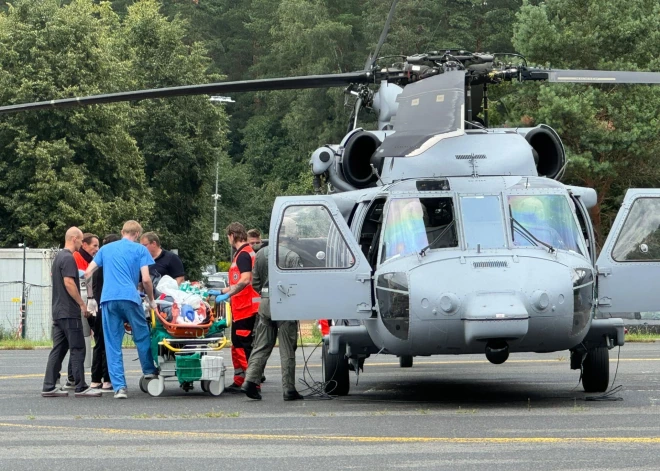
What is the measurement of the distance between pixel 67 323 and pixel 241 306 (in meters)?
2.02

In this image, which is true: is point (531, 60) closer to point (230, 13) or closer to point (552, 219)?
point (552, 219)

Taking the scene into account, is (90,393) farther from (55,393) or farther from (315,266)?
(315,266)

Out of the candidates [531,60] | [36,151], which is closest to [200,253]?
[36,151]

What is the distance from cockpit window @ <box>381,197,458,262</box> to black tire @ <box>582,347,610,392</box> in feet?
7.36

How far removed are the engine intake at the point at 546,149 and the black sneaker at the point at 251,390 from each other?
4.08 meters

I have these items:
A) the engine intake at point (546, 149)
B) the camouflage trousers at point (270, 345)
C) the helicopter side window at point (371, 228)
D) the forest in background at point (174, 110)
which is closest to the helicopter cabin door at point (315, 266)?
the helicopter side window at point (371, 228)

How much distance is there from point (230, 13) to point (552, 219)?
99.0 metres

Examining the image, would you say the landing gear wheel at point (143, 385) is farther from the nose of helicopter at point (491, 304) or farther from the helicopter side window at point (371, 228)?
the nose of helicopter at point (491, 304)

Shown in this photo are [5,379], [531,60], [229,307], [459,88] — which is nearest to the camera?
[459,88]

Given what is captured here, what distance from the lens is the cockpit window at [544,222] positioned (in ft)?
45.3

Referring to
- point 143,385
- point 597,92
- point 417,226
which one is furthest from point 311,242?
point 597,92

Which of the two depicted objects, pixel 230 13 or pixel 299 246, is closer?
pixel 299 246

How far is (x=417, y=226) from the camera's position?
45.9 ft

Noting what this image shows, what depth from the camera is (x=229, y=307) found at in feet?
52.3
